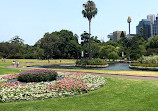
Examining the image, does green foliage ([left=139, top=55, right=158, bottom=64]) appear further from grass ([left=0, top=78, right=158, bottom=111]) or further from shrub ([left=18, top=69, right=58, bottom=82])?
grass ([left=0, top=78, right=158, bottom=111])

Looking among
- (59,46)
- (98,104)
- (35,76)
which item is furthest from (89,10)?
(59,46)

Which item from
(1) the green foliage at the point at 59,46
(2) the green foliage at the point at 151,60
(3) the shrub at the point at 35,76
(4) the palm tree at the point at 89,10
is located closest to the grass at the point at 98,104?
(3) the shrub at the point at 35,76

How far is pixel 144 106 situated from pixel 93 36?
110 m

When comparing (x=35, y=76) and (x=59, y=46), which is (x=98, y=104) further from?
(x=59, y=46)

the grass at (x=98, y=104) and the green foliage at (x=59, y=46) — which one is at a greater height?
the green foliage at (x=59, y=46)

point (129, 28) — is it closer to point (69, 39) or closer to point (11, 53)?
point (69, 39)

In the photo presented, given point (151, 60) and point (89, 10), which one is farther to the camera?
point (89, 10)

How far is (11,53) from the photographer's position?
3821 inches

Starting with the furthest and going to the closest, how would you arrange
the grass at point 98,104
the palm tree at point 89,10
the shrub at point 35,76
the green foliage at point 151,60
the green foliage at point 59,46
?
1. the green foliage at point 59,46
2. the palm tree at point 89,10
3. the green foliage at point 151,60
4. the shrub at point 35,76
5. the grass at point 98,104

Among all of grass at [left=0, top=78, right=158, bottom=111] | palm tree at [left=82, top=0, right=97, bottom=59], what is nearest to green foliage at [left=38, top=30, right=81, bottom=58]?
palm tree at [left=82, top=0, right=97, bottom=59]

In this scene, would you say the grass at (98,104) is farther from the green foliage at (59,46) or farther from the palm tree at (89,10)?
the green foliage at (59,46)

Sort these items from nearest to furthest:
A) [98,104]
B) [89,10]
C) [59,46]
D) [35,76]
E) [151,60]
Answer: [98,104]
[35,76]
[151,60]
[89,10]
[59,46]

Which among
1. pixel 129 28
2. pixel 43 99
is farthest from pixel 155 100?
pixel 129 28

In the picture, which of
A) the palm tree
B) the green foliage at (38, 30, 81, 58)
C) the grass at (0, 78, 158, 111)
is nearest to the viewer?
the grass at (0, 78, 158, 111)
